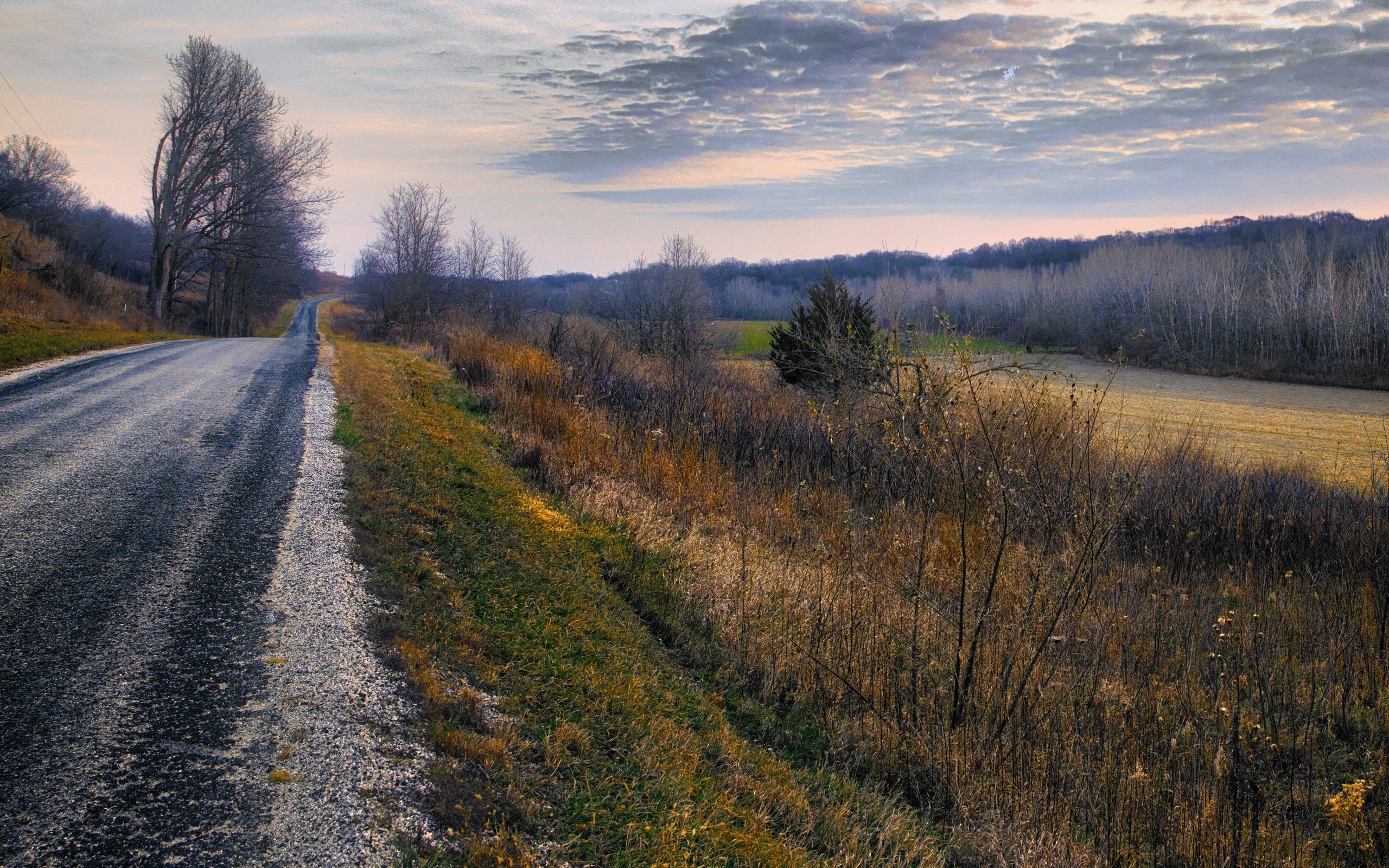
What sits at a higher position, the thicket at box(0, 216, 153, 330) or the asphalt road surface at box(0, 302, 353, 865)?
the thicket at box(0, 216, 153, 330)

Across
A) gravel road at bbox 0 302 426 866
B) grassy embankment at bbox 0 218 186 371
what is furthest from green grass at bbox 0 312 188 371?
gravel road at bbox 0 302 426 866

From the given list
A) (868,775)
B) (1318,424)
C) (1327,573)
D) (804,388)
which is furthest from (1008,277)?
(868,775)

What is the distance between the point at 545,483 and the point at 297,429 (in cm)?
250

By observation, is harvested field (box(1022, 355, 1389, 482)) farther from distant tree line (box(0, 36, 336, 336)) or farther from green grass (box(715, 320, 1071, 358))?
distant tree line (box(0, 36, 336, 336))

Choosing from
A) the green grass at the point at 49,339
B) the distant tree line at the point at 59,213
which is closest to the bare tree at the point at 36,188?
the distant tree line at the point at 59,213

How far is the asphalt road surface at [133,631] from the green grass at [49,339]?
551 cm

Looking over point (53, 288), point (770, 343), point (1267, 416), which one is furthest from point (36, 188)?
point (1267, 416)

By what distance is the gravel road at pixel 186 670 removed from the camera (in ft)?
8.28

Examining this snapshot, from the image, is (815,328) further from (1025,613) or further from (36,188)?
(36,188)

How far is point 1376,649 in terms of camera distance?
7031mm

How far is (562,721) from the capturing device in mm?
3709

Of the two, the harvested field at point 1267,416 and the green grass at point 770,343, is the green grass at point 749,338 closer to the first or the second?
the green grass at point 770,343

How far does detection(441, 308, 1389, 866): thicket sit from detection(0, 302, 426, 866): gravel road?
259cm

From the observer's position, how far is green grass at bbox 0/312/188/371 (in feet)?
39.2
